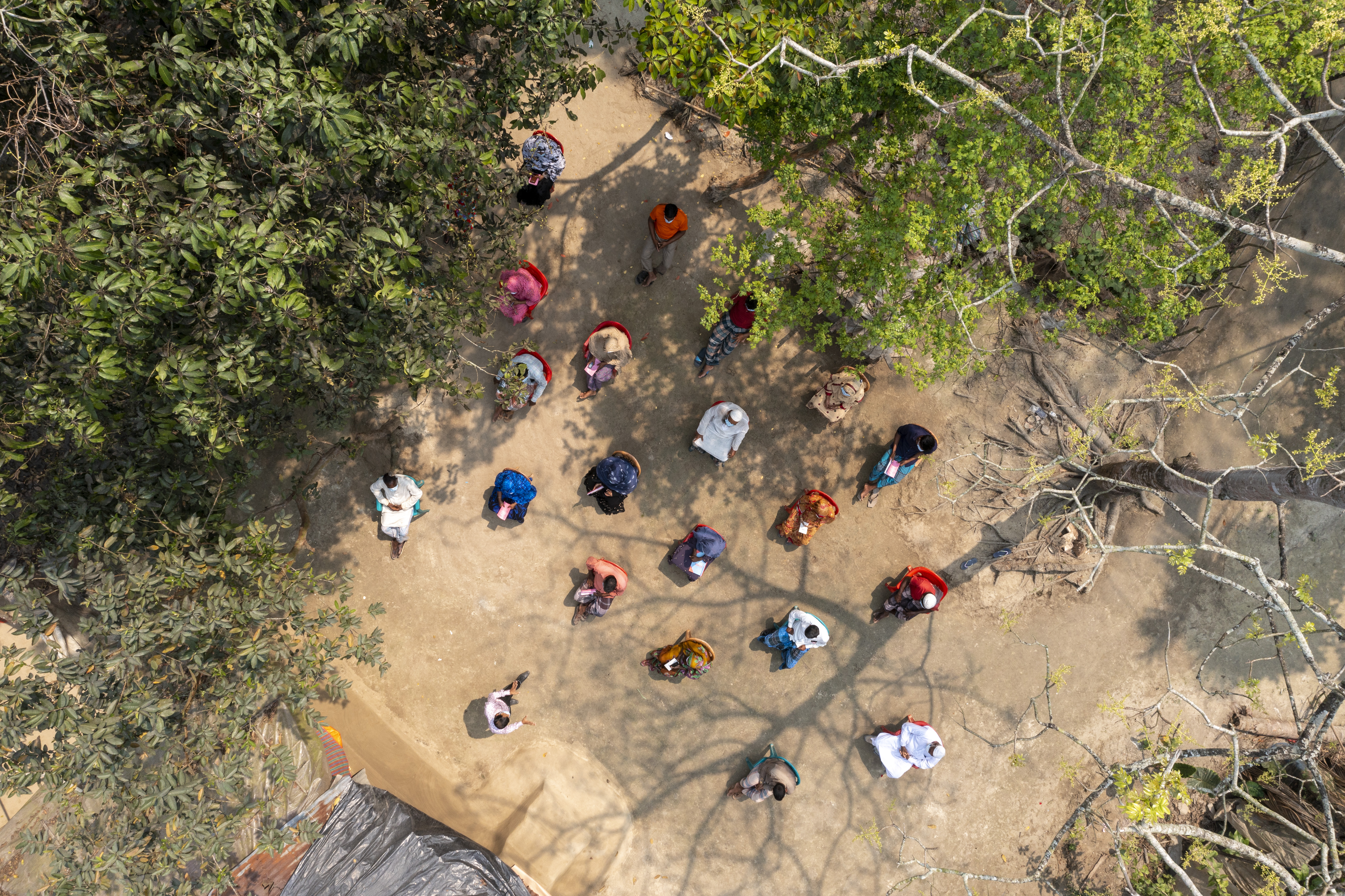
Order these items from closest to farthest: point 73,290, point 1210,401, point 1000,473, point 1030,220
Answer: point 73,290
point 1210,401
point 1030,220
point 1000,473

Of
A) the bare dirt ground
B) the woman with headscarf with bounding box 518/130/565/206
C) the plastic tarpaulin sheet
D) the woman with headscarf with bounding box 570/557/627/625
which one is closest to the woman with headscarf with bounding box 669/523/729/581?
the bare dirt ground

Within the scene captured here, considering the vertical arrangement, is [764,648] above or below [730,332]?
below

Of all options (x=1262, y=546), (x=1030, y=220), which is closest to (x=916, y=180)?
(x=1030, y=220)

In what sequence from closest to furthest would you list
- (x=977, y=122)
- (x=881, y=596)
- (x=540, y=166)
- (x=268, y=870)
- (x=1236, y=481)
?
1. (x=977, y=122)
2. (x=1236, y=481)
3. (x=268, y=870)
4. (x=540, y=166)
5. (x=881, y=596)

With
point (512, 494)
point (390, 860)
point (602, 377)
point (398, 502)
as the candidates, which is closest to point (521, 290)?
point (602, 377)

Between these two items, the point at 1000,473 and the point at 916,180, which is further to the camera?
the point at 1000,473

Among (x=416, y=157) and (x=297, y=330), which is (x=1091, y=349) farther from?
(x=297, y=330)

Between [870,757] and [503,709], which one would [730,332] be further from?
[870,757]
